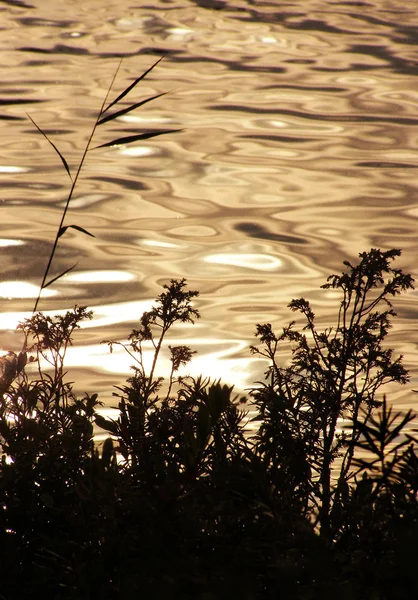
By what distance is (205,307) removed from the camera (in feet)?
23.6

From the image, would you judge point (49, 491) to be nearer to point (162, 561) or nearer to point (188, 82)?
point (162, 561)

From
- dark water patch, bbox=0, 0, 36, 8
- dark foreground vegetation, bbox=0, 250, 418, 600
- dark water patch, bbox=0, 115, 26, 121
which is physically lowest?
dark foreground vegetation, bbox=0, 250, 418, 600

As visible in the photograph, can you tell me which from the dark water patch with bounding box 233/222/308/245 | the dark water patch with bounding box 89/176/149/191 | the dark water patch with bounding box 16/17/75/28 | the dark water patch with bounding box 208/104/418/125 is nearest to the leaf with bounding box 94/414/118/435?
the dark water patch with bounding box 233/222/308/245

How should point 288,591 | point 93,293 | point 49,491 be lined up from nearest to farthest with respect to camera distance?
point 288,591 < point 49,491 < point 93,293

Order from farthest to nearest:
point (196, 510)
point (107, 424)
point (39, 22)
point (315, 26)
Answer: point (315, 26)
point (39, 22)
point (107, 424)
point (196, 510)

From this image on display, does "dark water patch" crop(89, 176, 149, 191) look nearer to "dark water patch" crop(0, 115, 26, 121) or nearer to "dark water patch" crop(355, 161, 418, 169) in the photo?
"dark water patch" crop(0, 115, 26, 121)

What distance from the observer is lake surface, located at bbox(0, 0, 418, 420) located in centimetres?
755

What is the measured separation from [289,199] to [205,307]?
2595 millimetres

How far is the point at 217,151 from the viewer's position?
967cm

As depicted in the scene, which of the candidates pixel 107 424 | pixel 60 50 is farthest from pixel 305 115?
pixel 107 424

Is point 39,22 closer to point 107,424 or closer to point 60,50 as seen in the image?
point 60,50

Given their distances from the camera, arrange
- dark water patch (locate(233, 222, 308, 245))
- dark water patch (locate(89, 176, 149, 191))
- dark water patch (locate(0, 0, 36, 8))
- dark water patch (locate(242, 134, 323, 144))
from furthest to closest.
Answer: dark water patch (locate(0, 0, 36, 8)) → dark water patch (locate(242, 134, 323, 144)) → dark water patch (locate(89, 176, 149, 191)) → dark water patch (locate(233, 222, 308, 245))

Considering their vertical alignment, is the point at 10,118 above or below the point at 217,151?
above

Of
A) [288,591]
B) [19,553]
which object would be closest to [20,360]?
[19,553]
